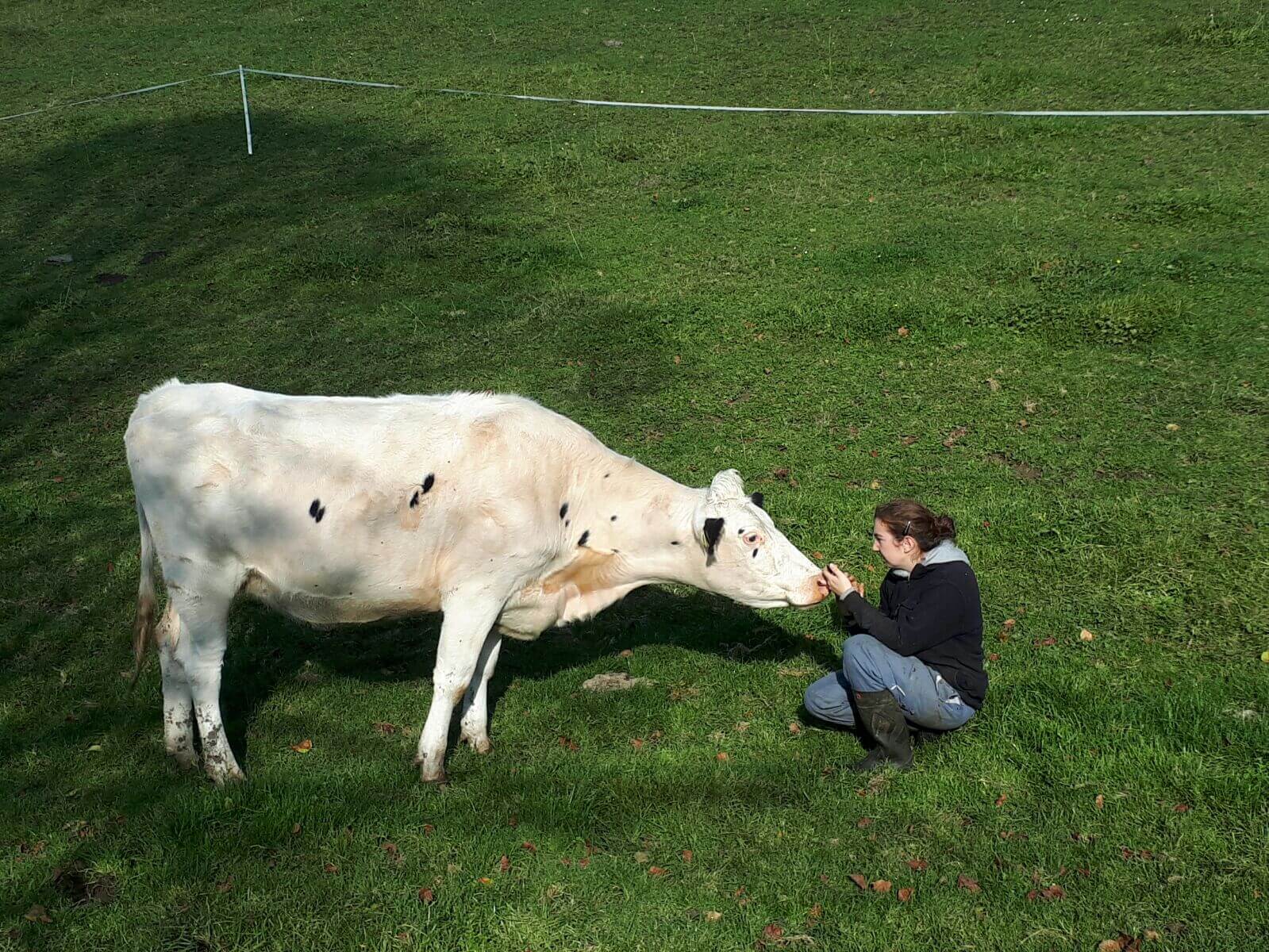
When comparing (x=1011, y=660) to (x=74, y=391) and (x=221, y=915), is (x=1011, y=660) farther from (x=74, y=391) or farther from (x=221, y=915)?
(x=74, y=391)

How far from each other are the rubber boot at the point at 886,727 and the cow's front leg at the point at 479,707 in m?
2.52

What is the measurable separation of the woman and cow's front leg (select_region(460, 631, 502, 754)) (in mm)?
2416

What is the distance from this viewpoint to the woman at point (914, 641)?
6.69 meters

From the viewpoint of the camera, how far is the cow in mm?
6949

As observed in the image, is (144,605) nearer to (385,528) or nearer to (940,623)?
(385,528)

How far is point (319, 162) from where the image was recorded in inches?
866

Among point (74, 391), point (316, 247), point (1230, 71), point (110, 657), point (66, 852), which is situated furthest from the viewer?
point (1230, 71)

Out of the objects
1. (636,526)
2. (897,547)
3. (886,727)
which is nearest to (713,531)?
(636,526)

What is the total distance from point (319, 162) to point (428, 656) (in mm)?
15802

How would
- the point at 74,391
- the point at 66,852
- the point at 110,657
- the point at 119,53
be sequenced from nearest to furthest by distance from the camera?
the point at 66,852
the point at 110,657
the point at 74,391
the point at 119,53

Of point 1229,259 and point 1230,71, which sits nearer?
point 1229,259

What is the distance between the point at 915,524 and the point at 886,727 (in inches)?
49.2

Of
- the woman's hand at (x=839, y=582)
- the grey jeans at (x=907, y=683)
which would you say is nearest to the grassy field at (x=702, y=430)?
→ the grey jeans at (x=907, y=683)

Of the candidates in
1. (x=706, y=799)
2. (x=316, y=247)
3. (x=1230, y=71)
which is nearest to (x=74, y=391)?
(x=316, y=247)
